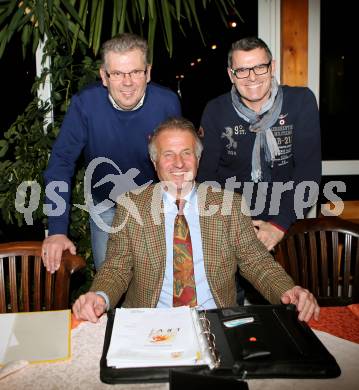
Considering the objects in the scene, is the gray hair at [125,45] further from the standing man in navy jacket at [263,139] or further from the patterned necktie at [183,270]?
the patterned necktie at [183,270]

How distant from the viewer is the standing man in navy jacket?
214 cm

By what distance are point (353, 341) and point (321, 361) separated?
21 cm

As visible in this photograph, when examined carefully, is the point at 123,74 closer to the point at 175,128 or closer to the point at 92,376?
the point at 175,128

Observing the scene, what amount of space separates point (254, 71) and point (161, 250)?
0.91 m

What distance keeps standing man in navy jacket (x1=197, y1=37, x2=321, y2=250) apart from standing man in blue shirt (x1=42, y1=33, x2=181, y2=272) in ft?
0.85

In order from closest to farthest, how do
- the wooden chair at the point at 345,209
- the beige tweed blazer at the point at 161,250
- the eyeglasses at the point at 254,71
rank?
the beige tweed blazer at the point at 161,250 < the eyeglasses at the point at 254,71 < the wooden chair at the point at 345,209

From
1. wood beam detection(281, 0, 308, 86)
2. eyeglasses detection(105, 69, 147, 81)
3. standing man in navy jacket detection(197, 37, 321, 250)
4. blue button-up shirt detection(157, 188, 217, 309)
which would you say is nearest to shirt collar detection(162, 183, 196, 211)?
blue button-up shirt detection(157, 188, 217, 309)

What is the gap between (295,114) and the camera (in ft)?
7.39

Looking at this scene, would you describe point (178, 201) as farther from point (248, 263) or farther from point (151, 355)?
point (151, 355)

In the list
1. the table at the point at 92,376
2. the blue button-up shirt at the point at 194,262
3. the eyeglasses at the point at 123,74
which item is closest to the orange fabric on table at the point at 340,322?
the table at the point at 92,376

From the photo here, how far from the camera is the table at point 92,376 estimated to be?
1.09m

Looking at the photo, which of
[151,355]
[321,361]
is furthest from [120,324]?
[321,361]

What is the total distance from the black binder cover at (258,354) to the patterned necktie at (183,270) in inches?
19.1

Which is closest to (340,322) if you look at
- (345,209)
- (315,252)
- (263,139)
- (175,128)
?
(315,252)
